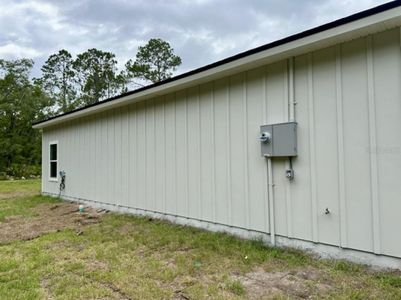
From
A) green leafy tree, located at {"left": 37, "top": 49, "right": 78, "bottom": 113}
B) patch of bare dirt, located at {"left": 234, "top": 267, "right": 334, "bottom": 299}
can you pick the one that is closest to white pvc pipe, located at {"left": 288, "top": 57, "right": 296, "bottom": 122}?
patch of bare dirt, located at {"left": 234, "top": 267, "right": 334, "bottom": 299}

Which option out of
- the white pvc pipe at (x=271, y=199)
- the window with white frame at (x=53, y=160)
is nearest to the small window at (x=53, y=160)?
the window with white frame at (x=53, y=160)

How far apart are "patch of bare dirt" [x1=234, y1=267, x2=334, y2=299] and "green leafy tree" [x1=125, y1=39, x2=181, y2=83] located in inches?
731

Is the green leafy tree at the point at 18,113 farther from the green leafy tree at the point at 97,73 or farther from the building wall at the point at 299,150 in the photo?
the building wall at the point at 299,150

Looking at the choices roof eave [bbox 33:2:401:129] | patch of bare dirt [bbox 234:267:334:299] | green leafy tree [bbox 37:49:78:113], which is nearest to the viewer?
patch of bare dirt [bbox 234:267:334:299]

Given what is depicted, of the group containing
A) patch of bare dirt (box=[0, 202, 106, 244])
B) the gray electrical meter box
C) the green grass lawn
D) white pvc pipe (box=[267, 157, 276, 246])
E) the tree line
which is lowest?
patch of bare dirt (box=[0, 202, 106, 244])

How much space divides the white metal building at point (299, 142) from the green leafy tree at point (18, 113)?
58.5 ft

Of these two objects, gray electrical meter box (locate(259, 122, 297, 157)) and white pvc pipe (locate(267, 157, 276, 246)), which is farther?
white pvc pipe (locate(267, 157, 276, 246))

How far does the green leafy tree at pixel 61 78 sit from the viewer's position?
81.5 feet

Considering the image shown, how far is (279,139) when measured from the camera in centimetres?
379

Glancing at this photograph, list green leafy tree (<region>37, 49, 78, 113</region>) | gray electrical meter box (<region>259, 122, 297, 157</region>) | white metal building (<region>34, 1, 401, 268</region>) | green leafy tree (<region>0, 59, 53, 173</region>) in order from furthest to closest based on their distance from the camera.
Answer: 1. green leafy tree (<region>37, 49, 78, 113</region>)
2. green leafy tree (<region>0, 59, 53, 173</region>)
3. gray electrical meter box (<region>259, 122, 297, 157</region>)
4. white metal building (<region>34, 1, 401, 268</region>)

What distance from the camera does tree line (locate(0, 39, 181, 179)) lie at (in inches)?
800

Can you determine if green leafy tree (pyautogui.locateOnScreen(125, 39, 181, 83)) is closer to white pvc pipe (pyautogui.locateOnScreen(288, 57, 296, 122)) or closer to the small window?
the small window

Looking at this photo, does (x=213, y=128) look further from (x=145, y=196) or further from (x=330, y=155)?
(x=145, y=196)

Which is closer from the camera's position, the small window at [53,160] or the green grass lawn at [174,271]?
the green grass lawn at [174,271]
